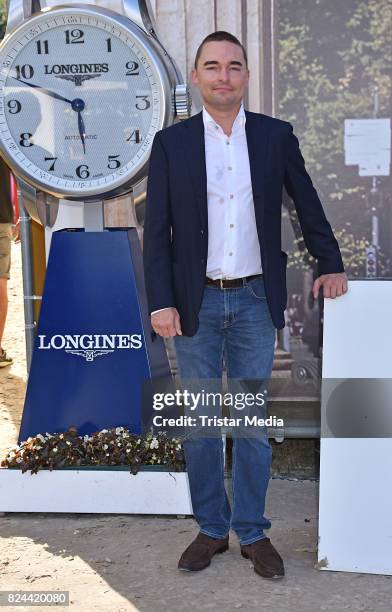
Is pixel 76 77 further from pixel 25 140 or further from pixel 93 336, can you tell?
pixel 93 336

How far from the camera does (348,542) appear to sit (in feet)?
9.56

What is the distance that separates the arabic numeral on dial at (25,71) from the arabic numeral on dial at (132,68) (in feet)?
1.21

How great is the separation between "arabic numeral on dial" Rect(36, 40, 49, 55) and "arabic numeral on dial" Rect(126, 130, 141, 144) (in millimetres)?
445

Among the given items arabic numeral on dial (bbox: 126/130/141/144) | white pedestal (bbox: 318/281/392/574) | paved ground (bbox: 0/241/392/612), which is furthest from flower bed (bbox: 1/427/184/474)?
arabic numeral on dial (bbox: 126/130/141/144)

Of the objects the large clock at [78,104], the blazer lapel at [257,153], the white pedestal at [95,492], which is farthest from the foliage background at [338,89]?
the white pedestal at [95,492]

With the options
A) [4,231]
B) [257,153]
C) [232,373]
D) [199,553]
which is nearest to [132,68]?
[257,153]

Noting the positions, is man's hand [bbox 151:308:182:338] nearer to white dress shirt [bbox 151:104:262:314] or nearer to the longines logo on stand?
white dress shirt [bbox 151:104:262:314]

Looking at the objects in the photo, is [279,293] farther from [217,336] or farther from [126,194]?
[126,194]

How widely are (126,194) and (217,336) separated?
0.79m

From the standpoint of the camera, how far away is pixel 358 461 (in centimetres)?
292

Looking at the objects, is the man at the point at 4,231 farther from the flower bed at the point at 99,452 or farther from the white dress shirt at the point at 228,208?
the white dress shirt at the point at 228,208

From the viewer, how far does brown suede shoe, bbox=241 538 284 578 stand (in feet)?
9.48

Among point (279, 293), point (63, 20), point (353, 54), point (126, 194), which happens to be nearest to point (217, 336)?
point (279, 293)

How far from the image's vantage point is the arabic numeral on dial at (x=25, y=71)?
3283 millimetres
